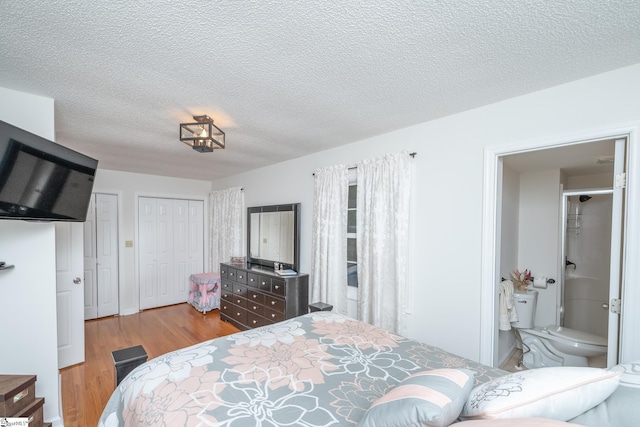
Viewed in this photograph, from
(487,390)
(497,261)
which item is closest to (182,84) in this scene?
(487,390)

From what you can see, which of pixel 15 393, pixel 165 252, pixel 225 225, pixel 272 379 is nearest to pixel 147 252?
pixel 165 252

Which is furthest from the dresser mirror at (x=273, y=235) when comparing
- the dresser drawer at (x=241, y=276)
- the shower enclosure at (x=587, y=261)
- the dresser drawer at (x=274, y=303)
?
the shower enclosure at (x=587, y=261)

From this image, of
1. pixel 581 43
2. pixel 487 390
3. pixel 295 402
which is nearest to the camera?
pixel 487 390

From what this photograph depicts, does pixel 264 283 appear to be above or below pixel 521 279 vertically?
below

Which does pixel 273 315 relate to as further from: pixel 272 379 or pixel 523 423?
pixel 523 423

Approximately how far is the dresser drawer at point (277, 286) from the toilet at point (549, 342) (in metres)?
2.64

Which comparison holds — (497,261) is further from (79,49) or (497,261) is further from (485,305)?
(79,49)

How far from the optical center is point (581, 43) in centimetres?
138

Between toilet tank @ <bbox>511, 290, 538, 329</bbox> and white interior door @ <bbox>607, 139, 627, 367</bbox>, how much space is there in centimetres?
141

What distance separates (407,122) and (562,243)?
2439 mm

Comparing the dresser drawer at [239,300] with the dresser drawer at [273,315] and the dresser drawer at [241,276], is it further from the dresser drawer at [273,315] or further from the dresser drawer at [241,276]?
the dresser drawer at [273,315]

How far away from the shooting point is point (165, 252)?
5211 mm

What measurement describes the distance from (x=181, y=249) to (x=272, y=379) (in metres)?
4.80

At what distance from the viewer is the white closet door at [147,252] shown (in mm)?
4922
